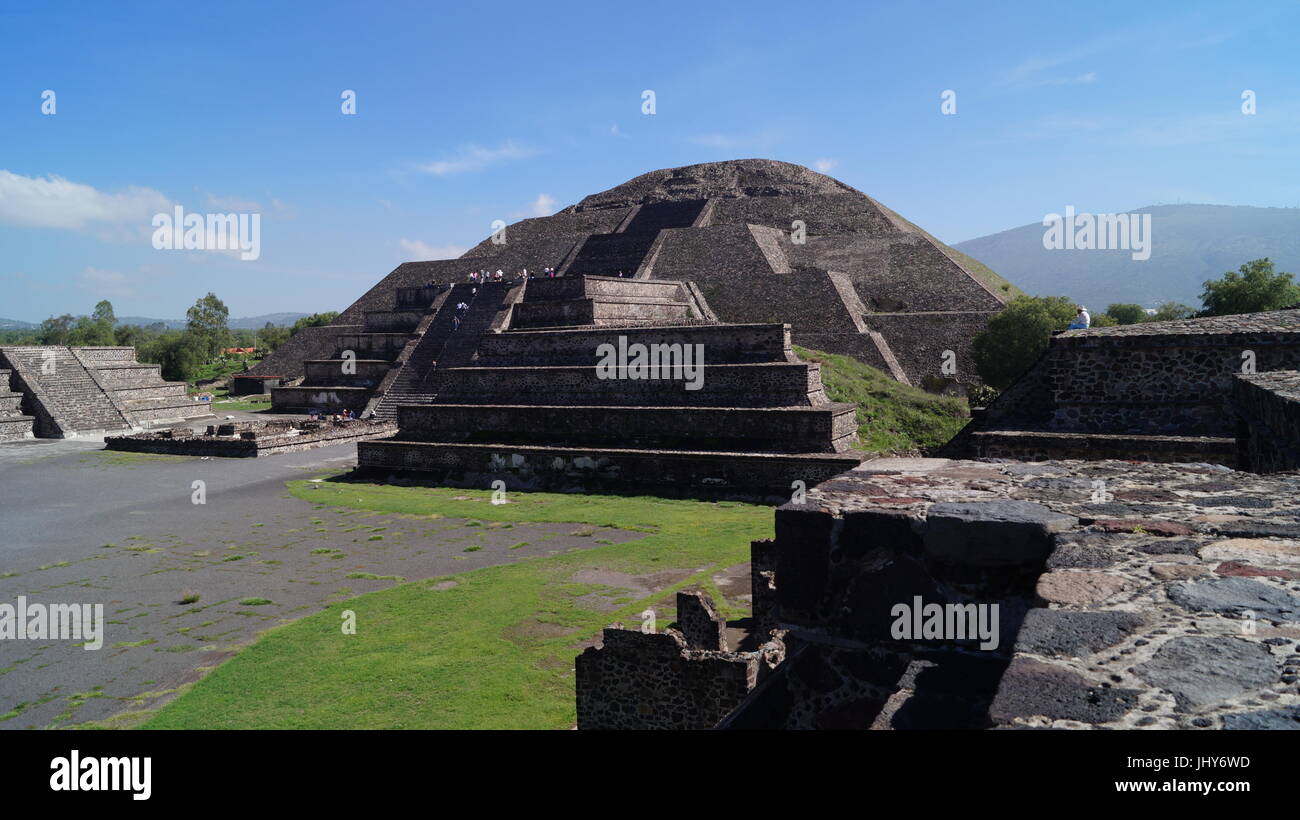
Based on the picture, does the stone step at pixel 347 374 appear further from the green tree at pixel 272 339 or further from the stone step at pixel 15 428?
the green tree at pixel 272 339

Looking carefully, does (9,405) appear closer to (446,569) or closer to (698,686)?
(446,569)

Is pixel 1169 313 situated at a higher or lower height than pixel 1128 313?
lower

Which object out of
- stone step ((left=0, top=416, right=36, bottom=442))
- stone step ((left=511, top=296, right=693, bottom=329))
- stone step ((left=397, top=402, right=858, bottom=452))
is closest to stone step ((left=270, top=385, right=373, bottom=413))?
stone step ((left=0, top=416, right=36, bottom=442))

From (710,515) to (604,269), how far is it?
1218 inches

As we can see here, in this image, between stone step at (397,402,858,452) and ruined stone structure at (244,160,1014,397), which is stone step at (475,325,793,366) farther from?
ruined stone structure at (244,160,1014,397)

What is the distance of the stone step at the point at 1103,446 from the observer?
30.0 ft

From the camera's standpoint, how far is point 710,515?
14680 millimetres

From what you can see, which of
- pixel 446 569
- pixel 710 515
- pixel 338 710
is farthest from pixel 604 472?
pixel 338 710

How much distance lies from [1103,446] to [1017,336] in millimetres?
18872

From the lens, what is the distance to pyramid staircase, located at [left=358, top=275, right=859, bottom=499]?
16391 mm

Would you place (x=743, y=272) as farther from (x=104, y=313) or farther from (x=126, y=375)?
(x=104, y=313)

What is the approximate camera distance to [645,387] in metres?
18.9

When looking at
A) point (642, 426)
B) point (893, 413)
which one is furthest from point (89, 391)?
point (893, 413)

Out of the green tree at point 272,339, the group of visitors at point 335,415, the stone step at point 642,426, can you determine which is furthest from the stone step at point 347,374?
the green tree at point 272,339
